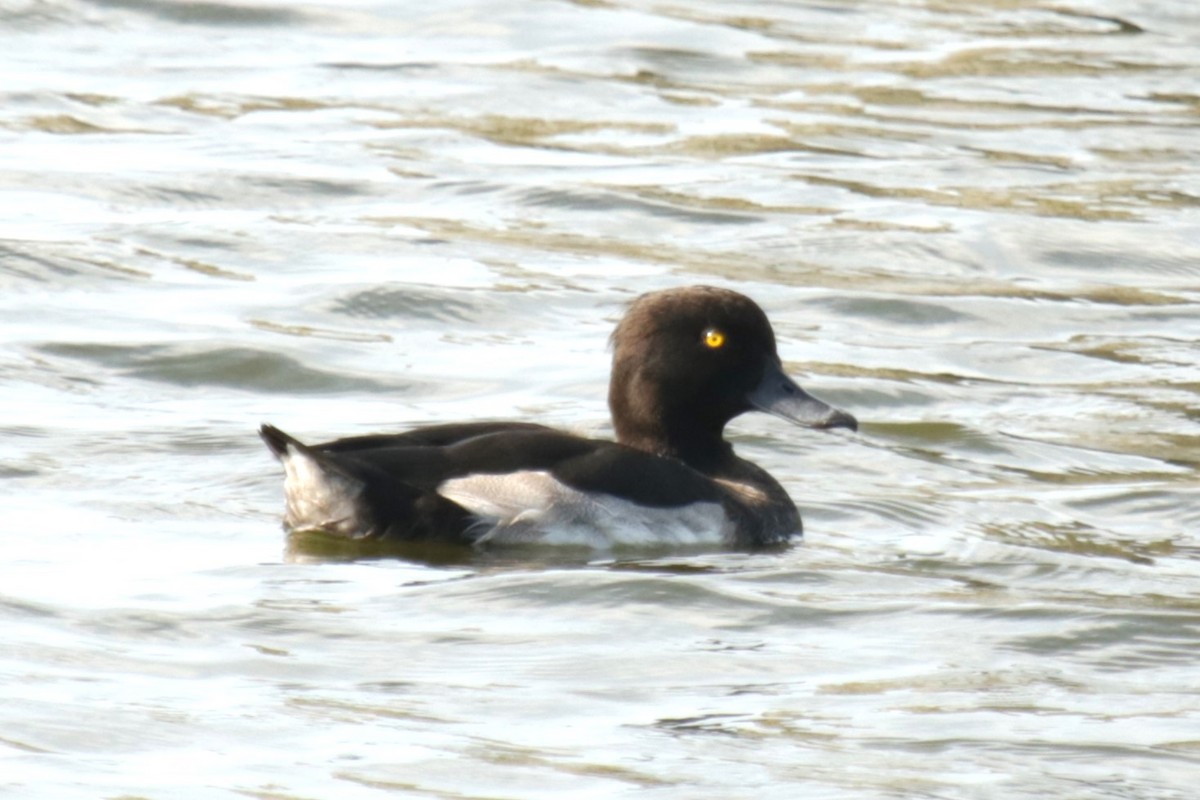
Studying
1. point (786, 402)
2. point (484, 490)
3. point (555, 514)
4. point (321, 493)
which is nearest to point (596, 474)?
point (555, 514)

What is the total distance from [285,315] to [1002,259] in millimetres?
3872

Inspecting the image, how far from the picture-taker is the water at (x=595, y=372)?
21.3ft

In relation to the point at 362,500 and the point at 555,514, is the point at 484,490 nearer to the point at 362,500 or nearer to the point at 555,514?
the point at 555,514

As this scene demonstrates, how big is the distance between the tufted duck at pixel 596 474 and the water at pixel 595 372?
160 millimetres

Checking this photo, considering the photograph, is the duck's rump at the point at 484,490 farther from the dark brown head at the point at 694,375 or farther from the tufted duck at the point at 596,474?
the dark brown head at the point at 694,375

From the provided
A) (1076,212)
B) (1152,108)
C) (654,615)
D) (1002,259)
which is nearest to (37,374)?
(654,615)

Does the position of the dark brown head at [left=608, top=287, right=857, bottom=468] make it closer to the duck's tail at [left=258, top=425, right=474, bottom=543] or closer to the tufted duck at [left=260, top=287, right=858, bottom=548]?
the tufted duck at [left=260, top=287, right=858, bottom=548]

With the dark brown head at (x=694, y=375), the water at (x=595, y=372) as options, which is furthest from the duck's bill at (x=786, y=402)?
the water at (x=595, y=372)

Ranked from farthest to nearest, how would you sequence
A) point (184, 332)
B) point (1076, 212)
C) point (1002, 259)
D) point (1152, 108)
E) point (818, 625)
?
point (1152, 108)
point (1076, 212)
point (1002, 259)
point (184, 332)
point (818, 625)

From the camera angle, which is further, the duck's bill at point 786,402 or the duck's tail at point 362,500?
the duck's bill at point 786,402

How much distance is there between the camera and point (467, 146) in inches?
644

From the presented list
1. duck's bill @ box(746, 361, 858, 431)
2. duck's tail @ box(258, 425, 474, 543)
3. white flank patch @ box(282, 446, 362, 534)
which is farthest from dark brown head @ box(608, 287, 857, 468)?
white flank patch @ box(282, 446, 362, 534)

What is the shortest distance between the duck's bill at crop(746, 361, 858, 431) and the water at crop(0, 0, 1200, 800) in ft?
1.29

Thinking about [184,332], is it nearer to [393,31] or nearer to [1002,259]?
[1002,259]
